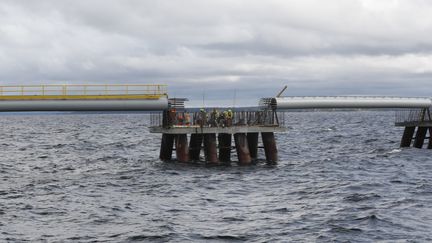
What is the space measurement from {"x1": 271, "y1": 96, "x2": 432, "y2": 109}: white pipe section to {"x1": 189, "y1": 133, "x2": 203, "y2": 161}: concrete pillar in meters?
7.14

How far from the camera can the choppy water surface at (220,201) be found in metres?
25.0

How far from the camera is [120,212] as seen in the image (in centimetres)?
2944

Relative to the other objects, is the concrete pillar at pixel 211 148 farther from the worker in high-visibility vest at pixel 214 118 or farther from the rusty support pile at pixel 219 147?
the worker in high-visibility vest at pixel 214 118

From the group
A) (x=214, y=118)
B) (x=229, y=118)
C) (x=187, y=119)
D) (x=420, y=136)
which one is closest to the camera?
(x=229, y=118)

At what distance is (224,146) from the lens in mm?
49438

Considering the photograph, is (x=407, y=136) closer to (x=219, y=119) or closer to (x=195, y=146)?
(x=195, y=146)

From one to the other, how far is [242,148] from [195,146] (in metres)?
5.23

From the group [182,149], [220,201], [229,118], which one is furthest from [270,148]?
[220,201]

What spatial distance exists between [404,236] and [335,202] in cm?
717

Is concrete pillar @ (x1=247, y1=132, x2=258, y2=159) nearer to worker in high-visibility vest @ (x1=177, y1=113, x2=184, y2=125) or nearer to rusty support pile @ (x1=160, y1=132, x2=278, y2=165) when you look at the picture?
rusty support pile @ (x1=160, y1=132, x2=278, y2=165)

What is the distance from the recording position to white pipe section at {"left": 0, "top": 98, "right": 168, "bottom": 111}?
44000 millimetres

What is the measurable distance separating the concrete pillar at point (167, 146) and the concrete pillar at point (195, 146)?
1.71 metres

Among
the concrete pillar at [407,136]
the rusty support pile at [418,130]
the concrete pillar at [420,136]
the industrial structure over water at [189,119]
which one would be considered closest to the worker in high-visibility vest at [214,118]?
the industrial structure over water at [189,119]

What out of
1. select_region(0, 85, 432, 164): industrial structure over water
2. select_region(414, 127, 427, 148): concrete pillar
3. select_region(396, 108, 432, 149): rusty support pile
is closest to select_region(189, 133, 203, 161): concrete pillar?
select_region(0, 85, 432, 164): industrial structure over water
